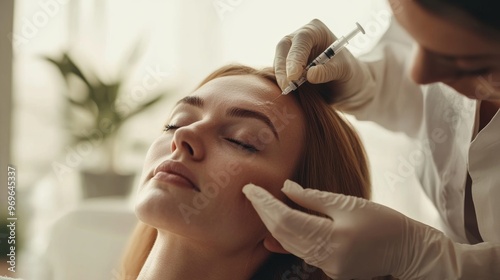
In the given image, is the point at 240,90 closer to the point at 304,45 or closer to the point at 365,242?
the point at 304,45

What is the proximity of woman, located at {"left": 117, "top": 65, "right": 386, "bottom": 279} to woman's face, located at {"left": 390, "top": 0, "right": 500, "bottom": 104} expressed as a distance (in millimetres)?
363

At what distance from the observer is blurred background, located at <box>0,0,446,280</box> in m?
2.42

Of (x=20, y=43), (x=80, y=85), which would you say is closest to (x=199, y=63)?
(x=80, y=85)

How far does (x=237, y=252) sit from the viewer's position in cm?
125

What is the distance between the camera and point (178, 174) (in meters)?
1.17

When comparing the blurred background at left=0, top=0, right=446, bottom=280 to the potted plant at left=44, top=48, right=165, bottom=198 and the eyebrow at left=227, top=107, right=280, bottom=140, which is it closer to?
the potted plant at left=44, top=48, right=165, bottom=198

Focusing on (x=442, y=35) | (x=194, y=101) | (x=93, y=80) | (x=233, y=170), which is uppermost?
(x=442, y=35)

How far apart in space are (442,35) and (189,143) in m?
0.54

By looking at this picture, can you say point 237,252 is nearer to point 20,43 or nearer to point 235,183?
point 235,183

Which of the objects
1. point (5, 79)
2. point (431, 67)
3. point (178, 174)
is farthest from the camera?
point (5, 79)

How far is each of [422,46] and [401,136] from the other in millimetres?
832

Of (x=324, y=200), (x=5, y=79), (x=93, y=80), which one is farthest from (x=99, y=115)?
(x=324, y=200)

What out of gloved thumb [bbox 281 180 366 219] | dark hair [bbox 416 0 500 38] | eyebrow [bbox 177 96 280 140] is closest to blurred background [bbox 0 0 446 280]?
eyebrow [bbox 177 96 280 140]

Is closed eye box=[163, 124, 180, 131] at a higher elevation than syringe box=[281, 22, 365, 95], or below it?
below
